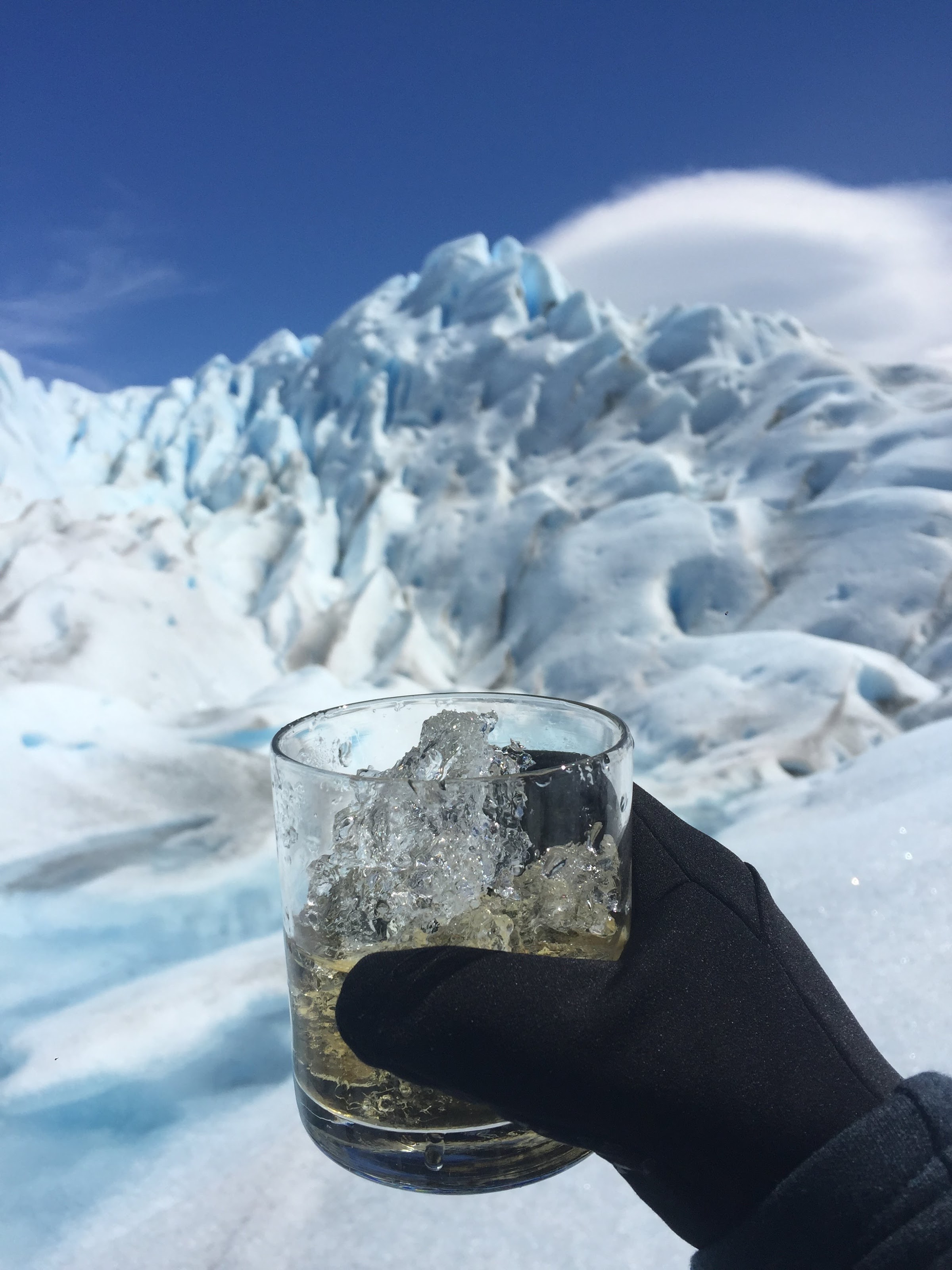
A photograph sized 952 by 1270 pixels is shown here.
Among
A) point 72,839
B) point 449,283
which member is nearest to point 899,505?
point 72,839

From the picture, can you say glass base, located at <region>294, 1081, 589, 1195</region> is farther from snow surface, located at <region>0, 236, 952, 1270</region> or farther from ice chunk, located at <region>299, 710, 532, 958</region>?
snow surface, located at <region>0, 236, 952, 1270</region>

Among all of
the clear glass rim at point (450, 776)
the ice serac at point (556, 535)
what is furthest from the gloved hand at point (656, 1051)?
the ice serac at point (556, 535)

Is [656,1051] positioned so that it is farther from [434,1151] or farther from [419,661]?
[419,661]

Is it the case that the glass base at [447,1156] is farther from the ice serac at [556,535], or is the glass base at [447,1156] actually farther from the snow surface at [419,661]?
the ice serac at [556,535]

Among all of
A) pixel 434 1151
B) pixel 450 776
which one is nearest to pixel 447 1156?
pixel 434 1151

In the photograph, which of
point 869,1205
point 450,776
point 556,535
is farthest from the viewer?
point 556,535

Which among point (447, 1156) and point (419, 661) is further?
point (419, 661)

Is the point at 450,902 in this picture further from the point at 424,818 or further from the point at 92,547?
the point at 92,547
